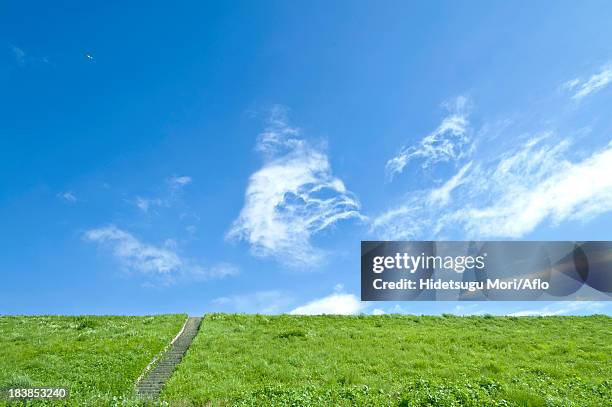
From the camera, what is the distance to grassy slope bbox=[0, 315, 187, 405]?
91.6 ft

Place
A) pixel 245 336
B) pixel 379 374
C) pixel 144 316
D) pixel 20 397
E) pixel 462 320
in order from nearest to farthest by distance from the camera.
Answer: pixel 20 397, pixel 379 374, pixel 245 336, pixel 462 320, pixel 144 316

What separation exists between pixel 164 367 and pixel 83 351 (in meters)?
6.75

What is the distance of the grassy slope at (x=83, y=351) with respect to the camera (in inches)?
1099

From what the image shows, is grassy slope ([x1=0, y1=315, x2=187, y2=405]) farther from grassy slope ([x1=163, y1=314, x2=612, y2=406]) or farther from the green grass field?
grassy slope ([x1=163, y1=314, x2=612, y2=406])

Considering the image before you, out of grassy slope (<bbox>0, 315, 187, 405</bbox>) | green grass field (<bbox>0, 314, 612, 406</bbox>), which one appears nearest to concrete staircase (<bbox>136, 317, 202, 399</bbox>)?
grassy slope (<bbox>0, 315, 187, 405</bbox>)

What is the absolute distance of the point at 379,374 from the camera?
95.1 ft

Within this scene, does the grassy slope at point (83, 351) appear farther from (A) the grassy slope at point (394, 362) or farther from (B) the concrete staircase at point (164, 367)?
(A) the grassy slope at point (394, 362)

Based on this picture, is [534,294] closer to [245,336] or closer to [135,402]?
[245,336]

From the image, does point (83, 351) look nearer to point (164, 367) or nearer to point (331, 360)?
point (164, 367)

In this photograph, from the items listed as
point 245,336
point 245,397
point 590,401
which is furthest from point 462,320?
point 245,397

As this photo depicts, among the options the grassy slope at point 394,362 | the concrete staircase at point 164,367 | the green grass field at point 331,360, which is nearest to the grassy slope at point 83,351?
the green grass field at point 331,360

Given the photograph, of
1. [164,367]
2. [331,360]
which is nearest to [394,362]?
[331,360]

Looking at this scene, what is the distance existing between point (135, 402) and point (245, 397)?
5.11m

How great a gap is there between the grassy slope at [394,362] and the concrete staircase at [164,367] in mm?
988
